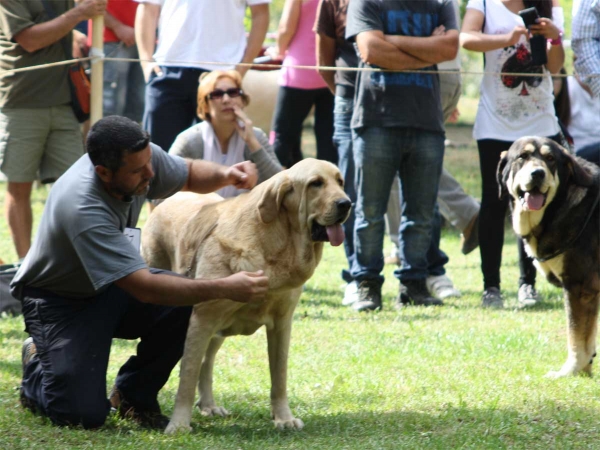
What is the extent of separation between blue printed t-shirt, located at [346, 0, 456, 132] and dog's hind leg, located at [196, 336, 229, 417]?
8.67 ft

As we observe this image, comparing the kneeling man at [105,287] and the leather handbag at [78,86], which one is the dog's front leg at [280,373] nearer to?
the kneeling man at [105,287]

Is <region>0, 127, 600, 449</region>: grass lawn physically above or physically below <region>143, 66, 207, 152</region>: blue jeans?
below

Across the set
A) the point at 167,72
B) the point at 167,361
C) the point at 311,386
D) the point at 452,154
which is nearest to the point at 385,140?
the point at 167,72

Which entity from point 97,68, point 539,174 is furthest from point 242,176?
point 97,68

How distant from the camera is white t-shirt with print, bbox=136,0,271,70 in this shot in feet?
23.3

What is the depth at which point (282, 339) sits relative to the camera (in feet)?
14.6

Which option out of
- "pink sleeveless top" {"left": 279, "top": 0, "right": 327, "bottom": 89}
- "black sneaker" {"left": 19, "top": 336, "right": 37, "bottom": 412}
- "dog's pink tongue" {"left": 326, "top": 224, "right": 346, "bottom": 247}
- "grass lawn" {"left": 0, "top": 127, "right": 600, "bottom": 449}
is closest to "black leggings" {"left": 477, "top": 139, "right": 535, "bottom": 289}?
"grass lawn" {"left": 0, "top": 127, "right": 600, "bottom": 449}

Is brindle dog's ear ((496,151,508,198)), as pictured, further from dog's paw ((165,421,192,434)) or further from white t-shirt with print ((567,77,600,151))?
dog's paw ((165,421,192,434))

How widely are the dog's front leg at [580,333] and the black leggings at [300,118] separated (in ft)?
10.9

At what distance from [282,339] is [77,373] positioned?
98cm

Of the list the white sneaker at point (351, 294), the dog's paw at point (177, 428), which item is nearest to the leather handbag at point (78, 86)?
the white sneaker at point (351, 294)

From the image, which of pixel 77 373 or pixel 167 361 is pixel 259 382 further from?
pixel 77 373

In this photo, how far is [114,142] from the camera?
4.12 metres

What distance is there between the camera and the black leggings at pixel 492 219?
7203mm
